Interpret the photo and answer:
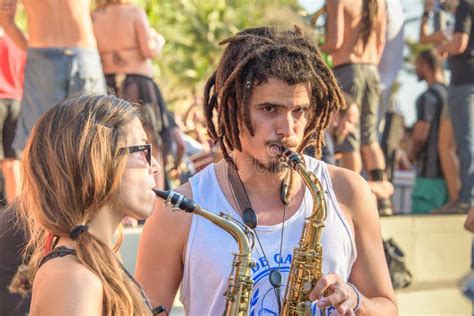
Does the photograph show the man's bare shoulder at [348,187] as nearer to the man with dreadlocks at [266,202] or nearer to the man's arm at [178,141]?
the man with dreadlocks at [266,202]

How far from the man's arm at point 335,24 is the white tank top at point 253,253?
12.9 ft

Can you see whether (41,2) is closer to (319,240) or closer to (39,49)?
A: (39,49)

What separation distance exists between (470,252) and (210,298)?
16.0ft

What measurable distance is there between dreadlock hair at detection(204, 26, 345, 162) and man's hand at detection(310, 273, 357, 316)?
0.59 metres

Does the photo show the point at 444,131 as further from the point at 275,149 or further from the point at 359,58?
the point at 275,149

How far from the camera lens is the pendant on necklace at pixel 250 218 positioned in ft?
10.4

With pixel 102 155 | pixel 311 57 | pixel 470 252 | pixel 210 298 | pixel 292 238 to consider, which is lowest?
pixel 470 252

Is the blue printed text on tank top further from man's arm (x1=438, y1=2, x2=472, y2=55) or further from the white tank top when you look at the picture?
man's arm (x1=438, y1=2, x2=472, y2=55)

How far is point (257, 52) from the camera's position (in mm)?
3275

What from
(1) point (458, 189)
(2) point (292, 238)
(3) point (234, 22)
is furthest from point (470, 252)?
(3) point (234, 22)

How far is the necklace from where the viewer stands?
123 inches

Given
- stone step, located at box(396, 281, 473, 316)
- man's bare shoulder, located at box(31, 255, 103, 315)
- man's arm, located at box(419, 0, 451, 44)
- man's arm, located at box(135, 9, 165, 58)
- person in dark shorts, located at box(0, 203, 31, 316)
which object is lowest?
stone step, located at box(396, 281, 473, 316)

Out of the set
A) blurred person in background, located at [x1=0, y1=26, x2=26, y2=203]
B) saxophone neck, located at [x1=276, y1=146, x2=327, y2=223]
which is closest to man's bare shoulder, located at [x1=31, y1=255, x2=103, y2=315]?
saxophone neck, located at [x1=276, y1=146, x2=327, y2=223]

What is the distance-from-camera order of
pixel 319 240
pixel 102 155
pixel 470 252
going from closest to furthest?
pixel 102 155
pixel 319 240
pixel 470 252
